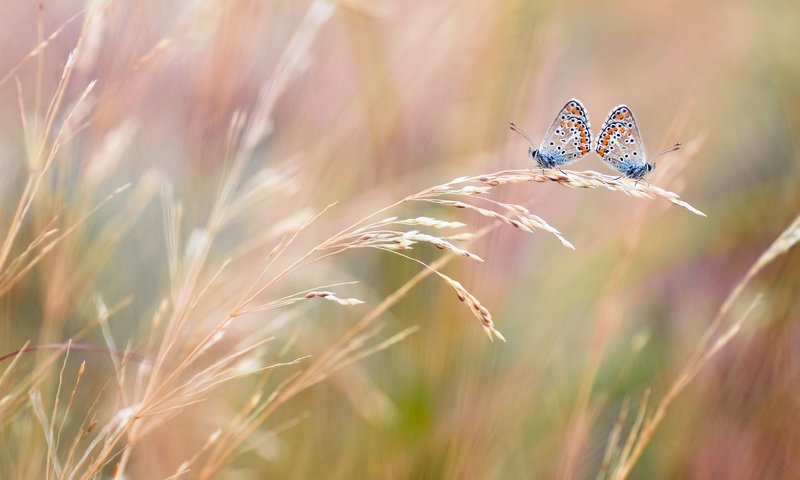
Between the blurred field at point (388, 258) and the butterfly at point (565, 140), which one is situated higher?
the butterfly at point (565, 140)

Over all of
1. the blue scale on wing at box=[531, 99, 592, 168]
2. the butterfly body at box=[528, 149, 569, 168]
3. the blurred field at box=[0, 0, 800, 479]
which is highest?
the blue scale on wing at box=[531, 99, 592, 168]

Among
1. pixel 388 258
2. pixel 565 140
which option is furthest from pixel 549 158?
pixel 388 258

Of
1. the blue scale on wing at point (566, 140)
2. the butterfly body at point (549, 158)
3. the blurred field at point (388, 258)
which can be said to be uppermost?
the blue scale on wing at point (566, 140)

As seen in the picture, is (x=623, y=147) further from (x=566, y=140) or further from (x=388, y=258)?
(x=388, y=258)

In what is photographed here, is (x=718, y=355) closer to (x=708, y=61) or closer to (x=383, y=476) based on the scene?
(x=383, y=476)

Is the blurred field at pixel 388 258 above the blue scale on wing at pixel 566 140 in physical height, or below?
below

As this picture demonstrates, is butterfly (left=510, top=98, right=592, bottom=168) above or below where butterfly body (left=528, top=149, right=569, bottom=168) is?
above
